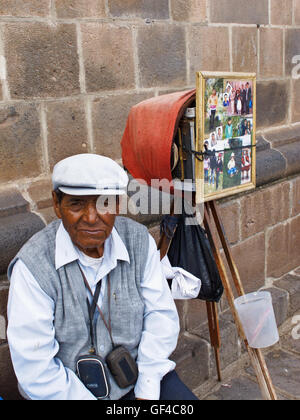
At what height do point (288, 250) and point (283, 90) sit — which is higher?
point (283, 90)

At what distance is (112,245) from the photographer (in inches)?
83.2

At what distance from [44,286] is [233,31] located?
261 cm

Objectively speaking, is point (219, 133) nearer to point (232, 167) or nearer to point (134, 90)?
point (232, 167)

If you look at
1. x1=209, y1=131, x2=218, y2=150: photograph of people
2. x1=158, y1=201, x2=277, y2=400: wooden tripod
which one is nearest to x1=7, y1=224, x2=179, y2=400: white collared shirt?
x1=158, y1=201, x2=277, y2=400: wooden tripod

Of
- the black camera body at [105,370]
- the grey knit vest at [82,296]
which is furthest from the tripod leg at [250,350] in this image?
the black camera body at [105,370]

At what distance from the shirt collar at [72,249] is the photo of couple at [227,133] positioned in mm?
507

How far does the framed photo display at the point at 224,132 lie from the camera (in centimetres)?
224

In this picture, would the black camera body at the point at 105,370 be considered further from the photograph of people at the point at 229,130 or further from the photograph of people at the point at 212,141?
the photograph of people at the point at 229,130

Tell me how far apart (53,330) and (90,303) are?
18 centimetres

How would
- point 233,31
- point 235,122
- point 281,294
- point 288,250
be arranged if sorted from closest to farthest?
1. point 235,122
2. point 233,31
3. point 281,294
4. point 288,250

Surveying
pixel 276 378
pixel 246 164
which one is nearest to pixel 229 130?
pixel 246 164

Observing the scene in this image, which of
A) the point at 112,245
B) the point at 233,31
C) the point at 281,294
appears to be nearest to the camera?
the point at 112,245
